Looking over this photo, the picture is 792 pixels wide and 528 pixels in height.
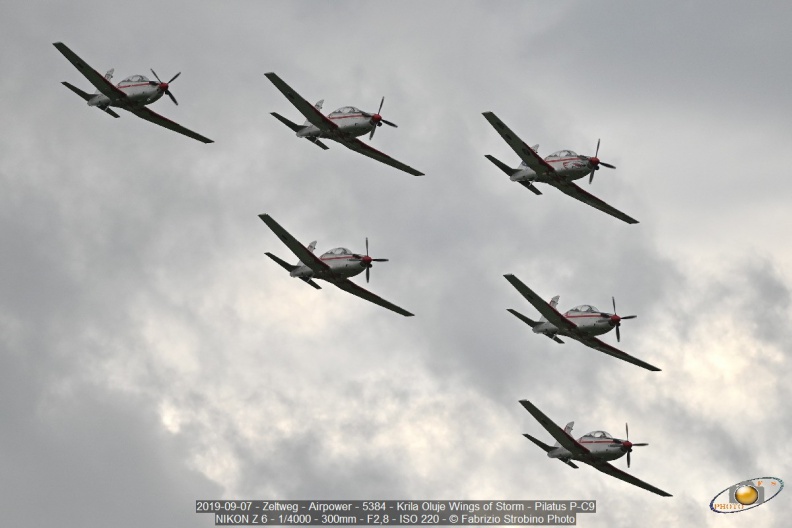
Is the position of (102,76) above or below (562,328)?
above

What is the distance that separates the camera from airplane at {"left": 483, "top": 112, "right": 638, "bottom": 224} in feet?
376

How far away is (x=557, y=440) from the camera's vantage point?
118500 mm

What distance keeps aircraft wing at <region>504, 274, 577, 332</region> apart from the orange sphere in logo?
23.4 metres

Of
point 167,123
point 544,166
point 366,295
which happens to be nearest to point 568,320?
point 544,166

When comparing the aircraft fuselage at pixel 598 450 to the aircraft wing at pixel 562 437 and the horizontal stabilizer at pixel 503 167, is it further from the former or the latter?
the horizontal stabilizer at pixel 503 167

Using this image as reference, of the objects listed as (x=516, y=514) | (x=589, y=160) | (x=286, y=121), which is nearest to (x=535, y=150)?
(x=589, y=160)

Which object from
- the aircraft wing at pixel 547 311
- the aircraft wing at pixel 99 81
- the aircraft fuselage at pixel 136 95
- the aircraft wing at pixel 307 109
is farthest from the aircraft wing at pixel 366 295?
the aircraft wing at pixel 99 81

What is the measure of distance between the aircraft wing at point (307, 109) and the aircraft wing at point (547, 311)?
21768mm

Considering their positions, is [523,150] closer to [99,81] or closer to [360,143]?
[360,143]

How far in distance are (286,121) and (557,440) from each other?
37.0 metres

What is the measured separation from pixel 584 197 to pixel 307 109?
2733 cm

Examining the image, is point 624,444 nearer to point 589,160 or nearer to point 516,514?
point 516,514

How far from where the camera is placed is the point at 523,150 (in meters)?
116

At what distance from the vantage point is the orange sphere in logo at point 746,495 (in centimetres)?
12219
